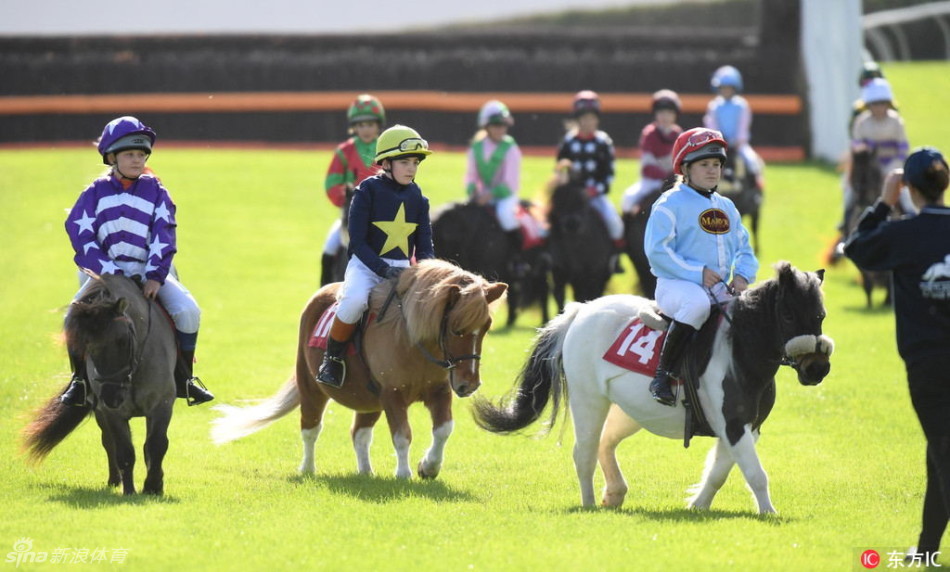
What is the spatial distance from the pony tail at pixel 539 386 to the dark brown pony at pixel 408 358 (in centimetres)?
36

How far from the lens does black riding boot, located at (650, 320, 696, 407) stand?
7.97m

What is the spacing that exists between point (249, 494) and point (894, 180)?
4.52 metres

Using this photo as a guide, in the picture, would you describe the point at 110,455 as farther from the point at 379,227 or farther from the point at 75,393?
the point at 379,227

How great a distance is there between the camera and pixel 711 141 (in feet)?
26.7

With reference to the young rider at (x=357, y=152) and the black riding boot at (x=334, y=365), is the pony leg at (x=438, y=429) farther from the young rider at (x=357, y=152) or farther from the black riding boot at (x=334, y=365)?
the young rider at (x=357, y=152)

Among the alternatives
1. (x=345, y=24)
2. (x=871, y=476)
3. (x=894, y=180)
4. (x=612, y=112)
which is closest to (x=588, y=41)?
(x=612, y=112)

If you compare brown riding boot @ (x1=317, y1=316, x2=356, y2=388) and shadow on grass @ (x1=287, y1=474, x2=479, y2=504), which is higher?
brown riding boot @ (x1=317, y1=316, x2=356, y2=388)

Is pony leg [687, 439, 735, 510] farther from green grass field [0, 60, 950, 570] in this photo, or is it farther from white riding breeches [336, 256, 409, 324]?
white riding breeches [336, 256, 409, 324]

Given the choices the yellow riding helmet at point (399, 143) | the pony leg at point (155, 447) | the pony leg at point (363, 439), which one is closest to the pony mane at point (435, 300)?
the yellow riding helmet at point (399, 143)

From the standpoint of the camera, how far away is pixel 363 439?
9.72 meters

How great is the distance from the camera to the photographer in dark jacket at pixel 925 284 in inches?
255

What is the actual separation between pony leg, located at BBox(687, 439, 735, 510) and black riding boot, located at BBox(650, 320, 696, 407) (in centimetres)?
42

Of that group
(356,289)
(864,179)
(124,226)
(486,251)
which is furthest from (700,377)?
(864,179)

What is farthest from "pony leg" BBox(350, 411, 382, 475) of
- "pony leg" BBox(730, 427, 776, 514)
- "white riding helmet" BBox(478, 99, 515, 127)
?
"white riding helmet" BBox(478, 99, 515, 127)
